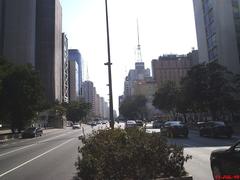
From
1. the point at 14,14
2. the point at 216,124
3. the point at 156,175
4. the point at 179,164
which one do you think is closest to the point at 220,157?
the point at 179,164

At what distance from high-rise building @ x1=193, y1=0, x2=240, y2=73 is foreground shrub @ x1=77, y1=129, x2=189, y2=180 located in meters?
60.9

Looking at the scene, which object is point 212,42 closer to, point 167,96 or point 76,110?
point 167,96

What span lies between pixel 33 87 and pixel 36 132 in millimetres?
6304

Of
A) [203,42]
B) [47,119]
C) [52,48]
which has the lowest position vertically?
[47,119]

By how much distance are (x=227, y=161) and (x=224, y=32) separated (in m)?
64.1

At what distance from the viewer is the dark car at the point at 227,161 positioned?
8.18 metres

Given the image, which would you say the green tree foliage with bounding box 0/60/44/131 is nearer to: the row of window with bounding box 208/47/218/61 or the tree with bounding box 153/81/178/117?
the tree with bounding box 153/81/178/117

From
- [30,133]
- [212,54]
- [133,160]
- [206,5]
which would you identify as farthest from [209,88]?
[133,160]

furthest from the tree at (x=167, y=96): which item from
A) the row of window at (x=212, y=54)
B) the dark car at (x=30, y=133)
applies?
the dark car at (x=30, y=133)

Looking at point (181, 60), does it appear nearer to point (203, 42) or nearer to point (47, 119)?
point (47, 119)

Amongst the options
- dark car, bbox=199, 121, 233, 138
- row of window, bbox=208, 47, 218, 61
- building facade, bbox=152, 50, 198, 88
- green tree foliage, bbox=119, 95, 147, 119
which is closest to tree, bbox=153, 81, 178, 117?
row of window, bbox=208, 47, 218, 61

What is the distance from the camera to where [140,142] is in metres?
8.73

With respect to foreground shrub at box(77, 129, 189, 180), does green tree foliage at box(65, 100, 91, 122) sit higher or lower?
higher

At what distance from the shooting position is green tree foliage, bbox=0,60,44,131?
47.6 meters
